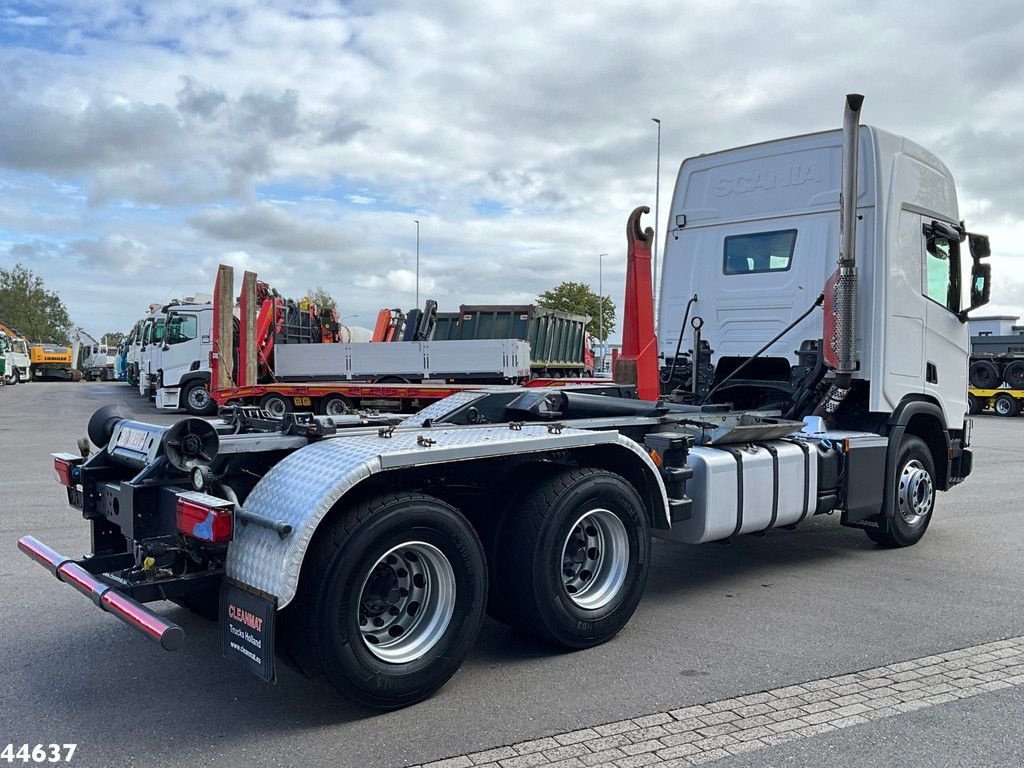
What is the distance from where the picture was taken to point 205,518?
3699 mm

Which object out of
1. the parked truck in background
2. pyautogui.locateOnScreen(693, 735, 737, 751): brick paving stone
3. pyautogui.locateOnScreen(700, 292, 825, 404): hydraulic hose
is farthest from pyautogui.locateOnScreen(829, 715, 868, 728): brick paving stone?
the parked truck in background

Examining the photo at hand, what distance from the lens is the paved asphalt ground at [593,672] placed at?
12.1 feet

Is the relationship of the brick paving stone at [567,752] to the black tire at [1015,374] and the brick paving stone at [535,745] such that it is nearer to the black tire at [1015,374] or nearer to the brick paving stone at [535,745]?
the brick paving stone at [535,745]

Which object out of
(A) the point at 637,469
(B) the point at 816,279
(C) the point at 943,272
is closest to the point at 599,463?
(A) the point at 637,469

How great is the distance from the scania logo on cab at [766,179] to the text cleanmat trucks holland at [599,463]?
0.02 meters

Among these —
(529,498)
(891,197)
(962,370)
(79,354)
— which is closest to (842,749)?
(529,498)

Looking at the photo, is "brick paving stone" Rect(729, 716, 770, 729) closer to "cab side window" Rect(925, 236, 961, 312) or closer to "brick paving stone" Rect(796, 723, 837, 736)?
"brick paving stone" Rect(796, 723, 837, 736)

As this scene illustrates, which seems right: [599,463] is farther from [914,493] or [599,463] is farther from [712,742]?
[914,493]

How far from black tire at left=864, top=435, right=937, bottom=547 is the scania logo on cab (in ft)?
7.88

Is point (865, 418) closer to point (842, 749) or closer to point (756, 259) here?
point (756, 259)

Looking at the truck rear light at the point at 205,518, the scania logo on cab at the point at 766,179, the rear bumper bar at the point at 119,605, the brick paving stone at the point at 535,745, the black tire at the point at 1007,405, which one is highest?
the scania logo on cab at the point at 766,179

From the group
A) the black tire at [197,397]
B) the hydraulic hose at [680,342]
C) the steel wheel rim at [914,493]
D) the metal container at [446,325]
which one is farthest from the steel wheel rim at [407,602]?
the black tire at [197,397]

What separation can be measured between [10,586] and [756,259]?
252 inches

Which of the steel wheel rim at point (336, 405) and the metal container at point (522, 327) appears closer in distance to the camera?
the steel wheel rim at point (336, 405)
